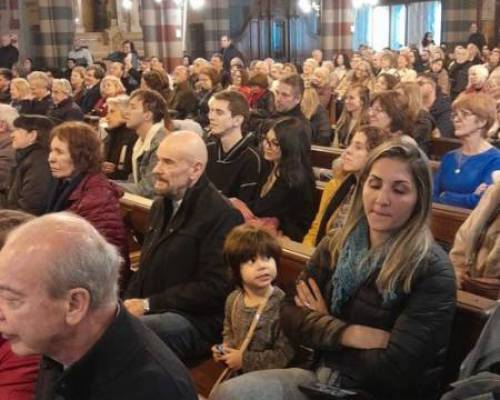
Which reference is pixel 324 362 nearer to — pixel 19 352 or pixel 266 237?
pixel 266 237

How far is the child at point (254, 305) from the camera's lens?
310cm

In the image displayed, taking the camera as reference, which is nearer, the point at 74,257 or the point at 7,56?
the point at 74,257

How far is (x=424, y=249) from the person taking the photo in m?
2.59

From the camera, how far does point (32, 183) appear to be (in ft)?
17.2

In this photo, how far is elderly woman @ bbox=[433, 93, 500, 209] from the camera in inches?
189

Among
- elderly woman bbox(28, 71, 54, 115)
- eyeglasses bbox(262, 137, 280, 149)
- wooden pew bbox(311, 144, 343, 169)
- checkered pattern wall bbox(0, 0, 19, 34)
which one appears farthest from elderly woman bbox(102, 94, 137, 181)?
checkered pattern wall bbox(0, 0, 19, 34)

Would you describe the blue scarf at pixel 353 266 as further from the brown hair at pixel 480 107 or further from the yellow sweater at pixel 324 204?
the brown hair at pixel 480 107

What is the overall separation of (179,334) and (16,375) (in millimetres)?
1138

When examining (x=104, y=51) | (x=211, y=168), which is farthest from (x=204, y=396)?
(x=104, y=51)

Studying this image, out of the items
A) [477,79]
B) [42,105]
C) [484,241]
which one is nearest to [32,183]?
[484,241]

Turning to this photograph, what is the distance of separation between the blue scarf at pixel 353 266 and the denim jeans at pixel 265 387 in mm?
290

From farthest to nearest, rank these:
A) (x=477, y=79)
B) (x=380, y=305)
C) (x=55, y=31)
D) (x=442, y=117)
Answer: (x=55, y=31)
(x=477, y=79)
(x=442, y=117)
(x=380, y=305)

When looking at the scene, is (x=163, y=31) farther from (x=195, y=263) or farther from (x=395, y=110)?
(x=195, y=263)

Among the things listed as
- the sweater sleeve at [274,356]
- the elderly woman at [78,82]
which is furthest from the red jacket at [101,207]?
the elderly woman at [78,82]
